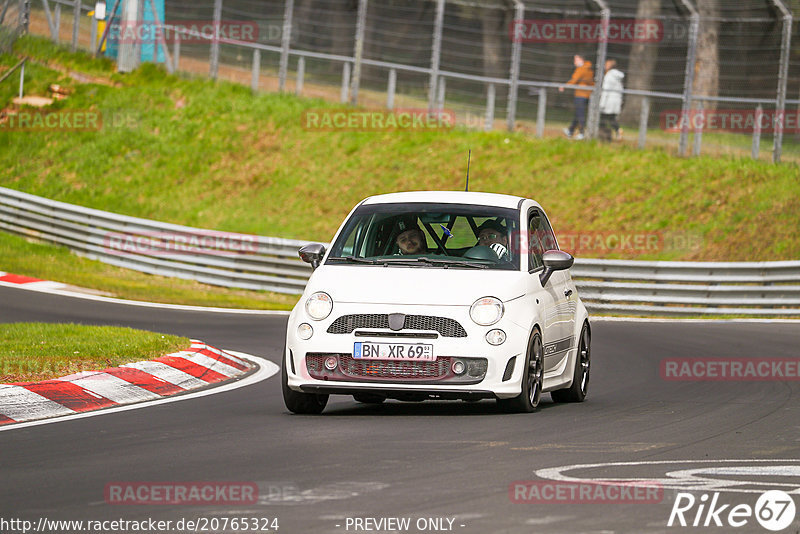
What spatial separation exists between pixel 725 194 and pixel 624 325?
6.71 m

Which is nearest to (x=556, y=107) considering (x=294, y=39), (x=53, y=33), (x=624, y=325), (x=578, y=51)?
(x=578, y=51)

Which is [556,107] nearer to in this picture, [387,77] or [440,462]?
[387,77]

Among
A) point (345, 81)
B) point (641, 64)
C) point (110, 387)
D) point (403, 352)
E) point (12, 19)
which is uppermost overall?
point (12, 19)

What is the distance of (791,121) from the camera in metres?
26.8

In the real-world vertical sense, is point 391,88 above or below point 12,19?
below

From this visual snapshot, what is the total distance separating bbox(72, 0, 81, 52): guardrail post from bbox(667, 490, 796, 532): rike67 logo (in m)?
35.0

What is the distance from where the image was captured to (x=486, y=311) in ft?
31.8

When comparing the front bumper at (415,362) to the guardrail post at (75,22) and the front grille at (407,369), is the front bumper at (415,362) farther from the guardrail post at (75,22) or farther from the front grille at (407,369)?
the guardrail post at (75,22)

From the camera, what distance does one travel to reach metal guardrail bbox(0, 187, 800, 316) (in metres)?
23.0

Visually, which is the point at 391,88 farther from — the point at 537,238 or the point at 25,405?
the point at 25,405

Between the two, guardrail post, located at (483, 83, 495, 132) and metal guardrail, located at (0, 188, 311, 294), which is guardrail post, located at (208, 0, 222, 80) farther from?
metal guardrail, located at (0, 188, 311, 294)

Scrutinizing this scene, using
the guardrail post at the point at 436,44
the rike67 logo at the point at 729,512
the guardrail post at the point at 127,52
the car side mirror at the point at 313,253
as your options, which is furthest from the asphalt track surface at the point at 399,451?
the guardrail post at the point at 127,52

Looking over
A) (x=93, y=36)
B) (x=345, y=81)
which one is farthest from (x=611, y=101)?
(x=93, y=36)

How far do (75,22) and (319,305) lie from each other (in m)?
31.6
